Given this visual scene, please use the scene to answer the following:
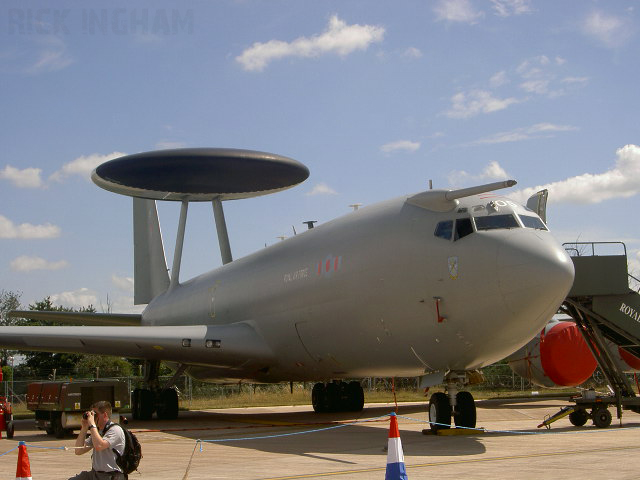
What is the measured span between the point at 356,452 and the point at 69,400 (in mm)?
8519

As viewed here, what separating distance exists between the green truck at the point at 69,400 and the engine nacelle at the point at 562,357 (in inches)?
541

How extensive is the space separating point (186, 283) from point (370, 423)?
14942mm

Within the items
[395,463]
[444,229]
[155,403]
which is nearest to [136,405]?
[155,403]

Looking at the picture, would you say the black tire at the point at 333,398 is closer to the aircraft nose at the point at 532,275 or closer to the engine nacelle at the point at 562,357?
the engine nacelle at the point at 562,357

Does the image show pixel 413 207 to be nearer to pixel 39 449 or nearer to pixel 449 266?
pixel 449 266

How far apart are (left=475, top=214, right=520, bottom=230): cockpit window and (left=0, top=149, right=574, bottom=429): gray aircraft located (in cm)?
3

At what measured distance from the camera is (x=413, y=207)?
55.5 feet

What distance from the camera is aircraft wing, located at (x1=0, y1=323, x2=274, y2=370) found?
22.5m

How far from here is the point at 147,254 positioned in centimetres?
4272

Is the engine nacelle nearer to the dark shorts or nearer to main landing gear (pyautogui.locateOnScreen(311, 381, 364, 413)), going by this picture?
main landing gear (pyautogui.locateOnScreen(311, 381, 364, 413))

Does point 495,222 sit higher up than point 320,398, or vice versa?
point 495,222

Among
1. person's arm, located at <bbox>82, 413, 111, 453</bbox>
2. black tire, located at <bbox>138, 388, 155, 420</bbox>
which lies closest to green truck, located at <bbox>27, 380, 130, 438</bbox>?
black tire, located at <bbox>138, 388, 155, 420</bbox>

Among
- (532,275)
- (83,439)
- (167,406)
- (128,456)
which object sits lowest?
(167,406)

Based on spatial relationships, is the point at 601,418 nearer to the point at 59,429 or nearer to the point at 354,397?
the point at 354,397
